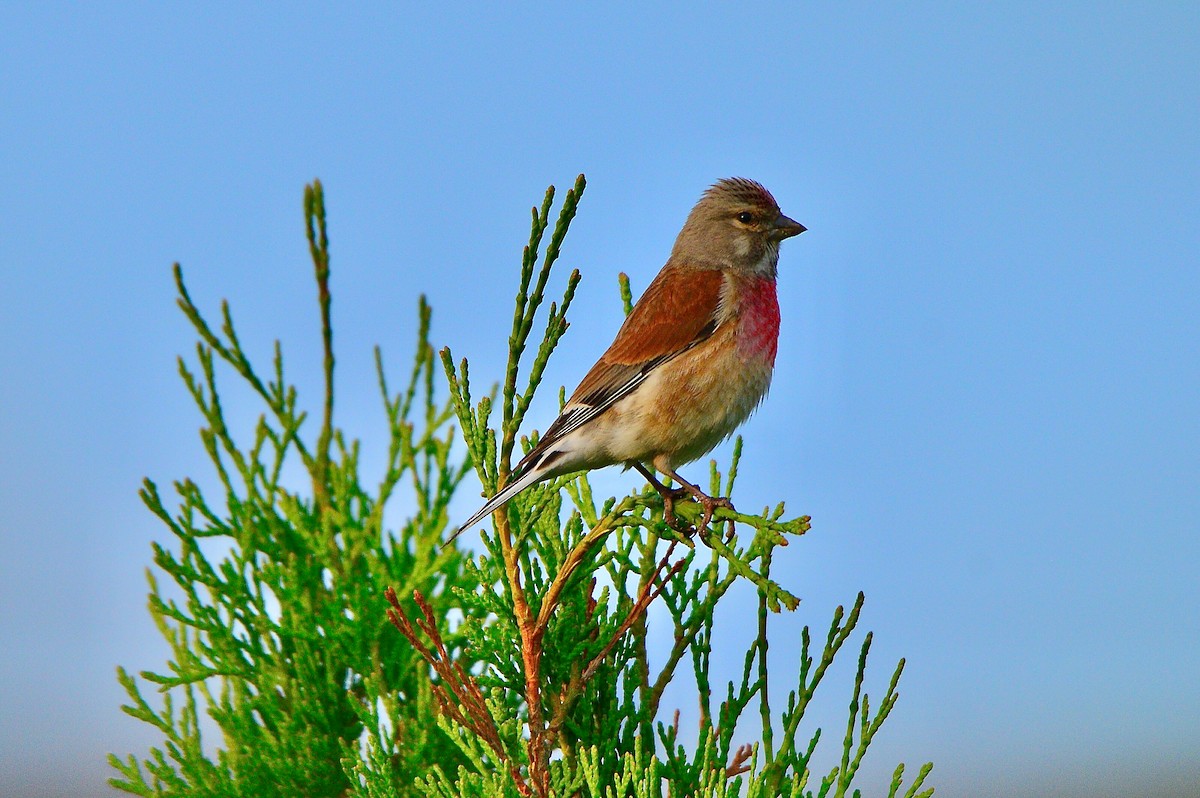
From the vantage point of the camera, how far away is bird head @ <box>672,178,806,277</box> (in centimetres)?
425

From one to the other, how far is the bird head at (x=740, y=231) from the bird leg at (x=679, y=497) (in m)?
1.05

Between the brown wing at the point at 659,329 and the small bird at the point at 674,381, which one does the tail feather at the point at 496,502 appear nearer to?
the small bird at the point at 674,381

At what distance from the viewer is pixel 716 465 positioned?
3234 millimetres

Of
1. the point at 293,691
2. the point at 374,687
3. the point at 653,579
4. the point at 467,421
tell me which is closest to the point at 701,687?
the point at 653,579

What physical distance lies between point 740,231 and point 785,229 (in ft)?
0.62

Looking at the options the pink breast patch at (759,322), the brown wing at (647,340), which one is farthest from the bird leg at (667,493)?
the pink breast patch at (759,322)

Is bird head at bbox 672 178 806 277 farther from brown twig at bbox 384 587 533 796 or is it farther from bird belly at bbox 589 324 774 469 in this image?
brown twig at bbox 384 587 533 796

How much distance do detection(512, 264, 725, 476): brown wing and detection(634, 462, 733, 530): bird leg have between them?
30 centimetres

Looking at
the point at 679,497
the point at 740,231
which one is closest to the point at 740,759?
the point at 679,497

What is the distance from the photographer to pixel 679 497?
3238 mm

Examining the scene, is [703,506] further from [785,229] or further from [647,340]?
[785,229]

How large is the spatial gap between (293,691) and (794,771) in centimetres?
190

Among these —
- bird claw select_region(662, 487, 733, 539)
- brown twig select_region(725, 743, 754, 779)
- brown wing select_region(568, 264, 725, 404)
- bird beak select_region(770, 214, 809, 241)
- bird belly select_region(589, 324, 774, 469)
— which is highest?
bird beak select_region(770, 214, 809, 241)

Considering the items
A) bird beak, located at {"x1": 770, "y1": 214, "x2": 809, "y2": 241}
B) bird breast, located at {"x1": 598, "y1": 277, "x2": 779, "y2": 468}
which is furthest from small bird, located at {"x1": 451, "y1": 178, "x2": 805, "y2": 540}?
bird beak, located at {"x1": 770, "y1": 214, "x2": 809, "y2": 241}
